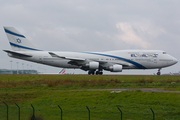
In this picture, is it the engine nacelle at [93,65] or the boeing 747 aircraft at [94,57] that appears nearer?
the engine nacelle at [93,65]

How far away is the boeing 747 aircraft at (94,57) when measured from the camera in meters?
44.1

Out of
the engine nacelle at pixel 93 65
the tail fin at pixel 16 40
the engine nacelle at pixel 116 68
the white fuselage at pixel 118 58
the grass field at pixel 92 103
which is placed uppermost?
the tail fin at pixel 16 40

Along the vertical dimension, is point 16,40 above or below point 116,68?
above

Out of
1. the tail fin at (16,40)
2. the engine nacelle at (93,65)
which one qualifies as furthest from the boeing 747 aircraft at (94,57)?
the engine nacelle at (93,65)

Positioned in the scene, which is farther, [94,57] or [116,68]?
[94,57]

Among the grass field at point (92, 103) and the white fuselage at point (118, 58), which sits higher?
the white fuselage at point (118, 58)

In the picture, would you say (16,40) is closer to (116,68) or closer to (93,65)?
(93,65)

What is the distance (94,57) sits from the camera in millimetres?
44438

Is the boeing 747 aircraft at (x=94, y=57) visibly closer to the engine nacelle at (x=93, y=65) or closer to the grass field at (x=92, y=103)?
the engine nacelle at (x=93, y=65)

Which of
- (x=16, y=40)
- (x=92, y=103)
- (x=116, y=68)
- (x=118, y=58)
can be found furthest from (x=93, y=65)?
(x=92, y=103)

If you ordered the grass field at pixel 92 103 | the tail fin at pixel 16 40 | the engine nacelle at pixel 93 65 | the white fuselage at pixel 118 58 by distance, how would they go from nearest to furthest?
the grass field at pixel 92 103, the engine nacelle at pixel 93 65, the white fuselage at pixel 118 58, the tail fin at pixel 16 40

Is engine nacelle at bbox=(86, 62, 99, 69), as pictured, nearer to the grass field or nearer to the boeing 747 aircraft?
the boeing 747 aircraft

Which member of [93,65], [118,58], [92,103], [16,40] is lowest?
[92,103]

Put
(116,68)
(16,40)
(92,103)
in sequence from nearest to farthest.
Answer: (92,103) → (116,68) → (16,40)
